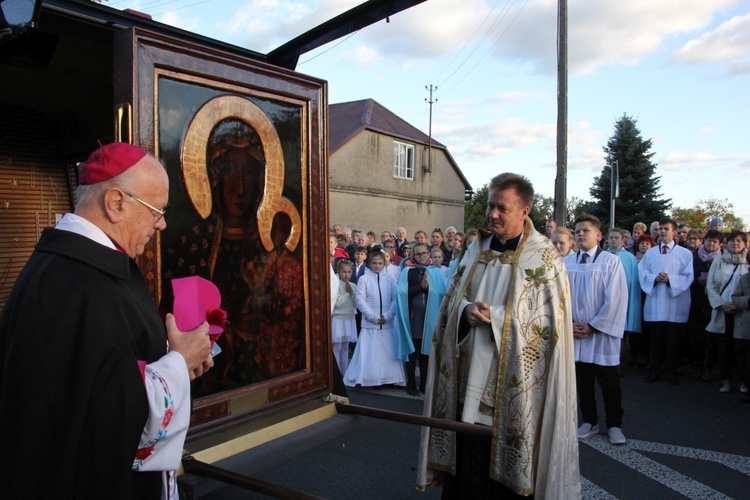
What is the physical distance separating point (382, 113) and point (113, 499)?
2838 centimetres

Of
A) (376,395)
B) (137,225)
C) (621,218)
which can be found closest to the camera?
(137,225)

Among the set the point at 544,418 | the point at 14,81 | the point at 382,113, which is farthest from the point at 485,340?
the point at 382,113

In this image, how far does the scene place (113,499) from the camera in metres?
1.52

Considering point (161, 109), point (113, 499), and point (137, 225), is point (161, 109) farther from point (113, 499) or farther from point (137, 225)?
point (113, 499)

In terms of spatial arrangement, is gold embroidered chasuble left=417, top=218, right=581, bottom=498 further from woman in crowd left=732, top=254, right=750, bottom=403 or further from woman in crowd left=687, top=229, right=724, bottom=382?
woman in crowd left=687, top=229, right=724, bottom=382

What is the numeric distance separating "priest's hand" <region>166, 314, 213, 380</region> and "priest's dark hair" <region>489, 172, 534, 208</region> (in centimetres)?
211

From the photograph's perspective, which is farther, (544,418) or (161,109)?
(544,418)

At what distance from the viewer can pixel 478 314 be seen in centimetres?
327

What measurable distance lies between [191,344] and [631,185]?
2818 centimetres

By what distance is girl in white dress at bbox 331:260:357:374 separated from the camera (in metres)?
8.10

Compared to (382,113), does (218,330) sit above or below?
below

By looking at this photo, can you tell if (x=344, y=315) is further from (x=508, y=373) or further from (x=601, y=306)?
(x=508, y=373)

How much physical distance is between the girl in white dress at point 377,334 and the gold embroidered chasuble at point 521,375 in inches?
169

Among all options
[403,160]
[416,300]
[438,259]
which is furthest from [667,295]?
[403,160]
